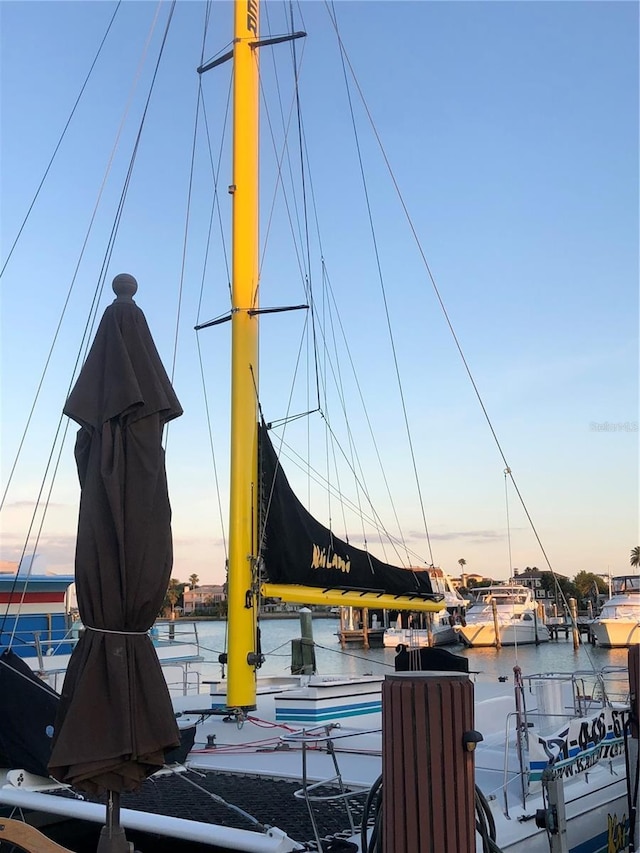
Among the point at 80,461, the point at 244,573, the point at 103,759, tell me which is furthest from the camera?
the point at 244,573

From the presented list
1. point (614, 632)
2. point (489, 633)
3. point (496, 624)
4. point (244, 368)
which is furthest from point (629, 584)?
point (244, 368)

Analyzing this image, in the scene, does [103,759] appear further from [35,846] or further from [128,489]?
[128,489]

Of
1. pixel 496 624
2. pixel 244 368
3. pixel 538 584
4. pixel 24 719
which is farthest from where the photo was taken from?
pixel 538 584

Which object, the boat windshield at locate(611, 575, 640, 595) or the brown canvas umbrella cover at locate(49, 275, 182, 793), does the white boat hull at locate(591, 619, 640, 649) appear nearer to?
the boat windshield at locate(611, 575, 640, 595)

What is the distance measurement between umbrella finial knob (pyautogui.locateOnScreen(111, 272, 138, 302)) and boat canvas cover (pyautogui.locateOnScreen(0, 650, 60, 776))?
346 centimetres

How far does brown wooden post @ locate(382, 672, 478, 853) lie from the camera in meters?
4.81

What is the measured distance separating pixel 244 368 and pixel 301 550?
2.31 metres

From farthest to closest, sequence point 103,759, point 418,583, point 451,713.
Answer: point 418,583
point 451,713
point 103,759

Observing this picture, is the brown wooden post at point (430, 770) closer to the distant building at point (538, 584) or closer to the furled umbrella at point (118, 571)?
the furled umbrella at point (118, 571)

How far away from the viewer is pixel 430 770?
4.83m

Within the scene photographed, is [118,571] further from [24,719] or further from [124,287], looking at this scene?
[24,719]

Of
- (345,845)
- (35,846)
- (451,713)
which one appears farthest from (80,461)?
(345,845)

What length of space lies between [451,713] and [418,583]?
5075 millimetres

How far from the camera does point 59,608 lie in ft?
57.0
